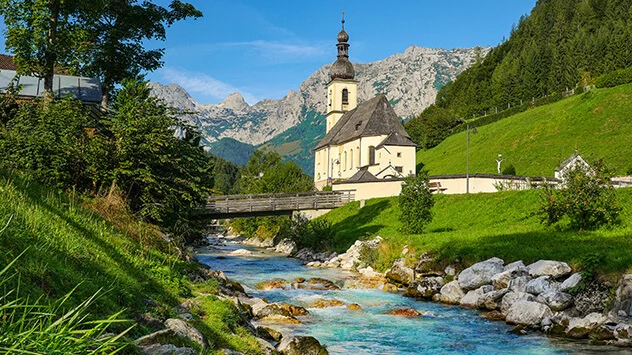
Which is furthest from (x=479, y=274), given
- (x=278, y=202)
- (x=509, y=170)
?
(x=509, y=170)

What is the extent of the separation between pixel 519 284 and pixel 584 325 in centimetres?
405

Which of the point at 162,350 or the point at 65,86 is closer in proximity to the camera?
the point at 162,350

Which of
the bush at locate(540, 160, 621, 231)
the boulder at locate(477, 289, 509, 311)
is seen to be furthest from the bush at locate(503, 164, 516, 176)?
the boulder at locate(477, 289, 509, 311)

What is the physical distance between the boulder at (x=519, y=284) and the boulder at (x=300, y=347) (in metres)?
9.08

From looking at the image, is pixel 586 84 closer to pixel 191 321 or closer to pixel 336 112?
pixel 336 112

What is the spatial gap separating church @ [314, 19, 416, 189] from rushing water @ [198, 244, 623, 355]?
98.4 ft

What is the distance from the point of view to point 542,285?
683 inches

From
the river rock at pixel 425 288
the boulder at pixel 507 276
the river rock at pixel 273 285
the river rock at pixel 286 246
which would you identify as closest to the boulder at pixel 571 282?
the boulder at pixel 507 276

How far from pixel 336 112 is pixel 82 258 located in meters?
86.1

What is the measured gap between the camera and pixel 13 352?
246 cm

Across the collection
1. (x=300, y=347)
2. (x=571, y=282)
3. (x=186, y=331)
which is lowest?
(x=300, y=347)

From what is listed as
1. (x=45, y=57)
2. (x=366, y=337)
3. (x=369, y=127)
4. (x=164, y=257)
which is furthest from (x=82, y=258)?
(x=369, y=127)

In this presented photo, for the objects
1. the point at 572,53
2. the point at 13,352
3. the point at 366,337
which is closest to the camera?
the point at 13,352

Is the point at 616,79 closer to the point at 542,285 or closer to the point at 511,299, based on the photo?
the point at 542,285
